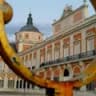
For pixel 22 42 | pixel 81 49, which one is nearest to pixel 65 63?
pixel 81 49

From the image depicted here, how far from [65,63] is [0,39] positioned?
87.3ft

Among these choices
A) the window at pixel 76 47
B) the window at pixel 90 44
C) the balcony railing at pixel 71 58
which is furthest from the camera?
the window at pixel 76 47

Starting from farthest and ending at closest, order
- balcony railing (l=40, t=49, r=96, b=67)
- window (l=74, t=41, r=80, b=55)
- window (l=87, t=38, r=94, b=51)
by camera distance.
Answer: window (l=74, t=41, r=80, b=55)
window (l=87, t=38, r=94, b=51)
balcony railing (l=40, t=49, r=96, b=67)

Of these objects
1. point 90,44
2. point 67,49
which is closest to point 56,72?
point 67,49

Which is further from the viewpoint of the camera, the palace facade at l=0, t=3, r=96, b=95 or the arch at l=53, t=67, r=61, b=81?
the arch at l=53, t=67, r=61, b=81

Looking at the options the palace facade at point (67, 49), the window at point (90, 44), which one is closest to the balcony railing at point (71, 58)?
the palace facade at point (67, 49)

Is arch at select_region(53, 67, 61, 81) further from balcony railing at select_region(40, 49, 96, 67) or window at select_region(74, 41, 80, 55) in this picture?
window at select_region(74, 41, 80, 55)

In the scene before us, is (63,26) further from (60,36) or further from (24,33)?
(24,33)

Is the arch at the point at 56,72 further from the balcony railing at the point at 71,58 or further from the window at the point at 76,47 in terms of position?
the window at the point at 76,47

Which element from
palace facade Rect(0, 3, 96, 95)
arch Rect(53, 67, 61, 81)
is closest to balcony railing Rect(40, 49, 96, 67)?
palace facade Rect(0, 3, 96, 95)

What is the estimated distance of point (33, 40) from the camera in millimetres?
48781

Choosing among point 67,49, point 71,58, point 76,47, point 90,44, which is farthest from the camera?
point 67,49

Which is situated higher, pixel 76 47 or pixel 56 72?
pixel 76 47

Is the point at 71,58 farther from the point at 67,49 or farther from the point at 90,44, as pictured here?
the point at 90,44
